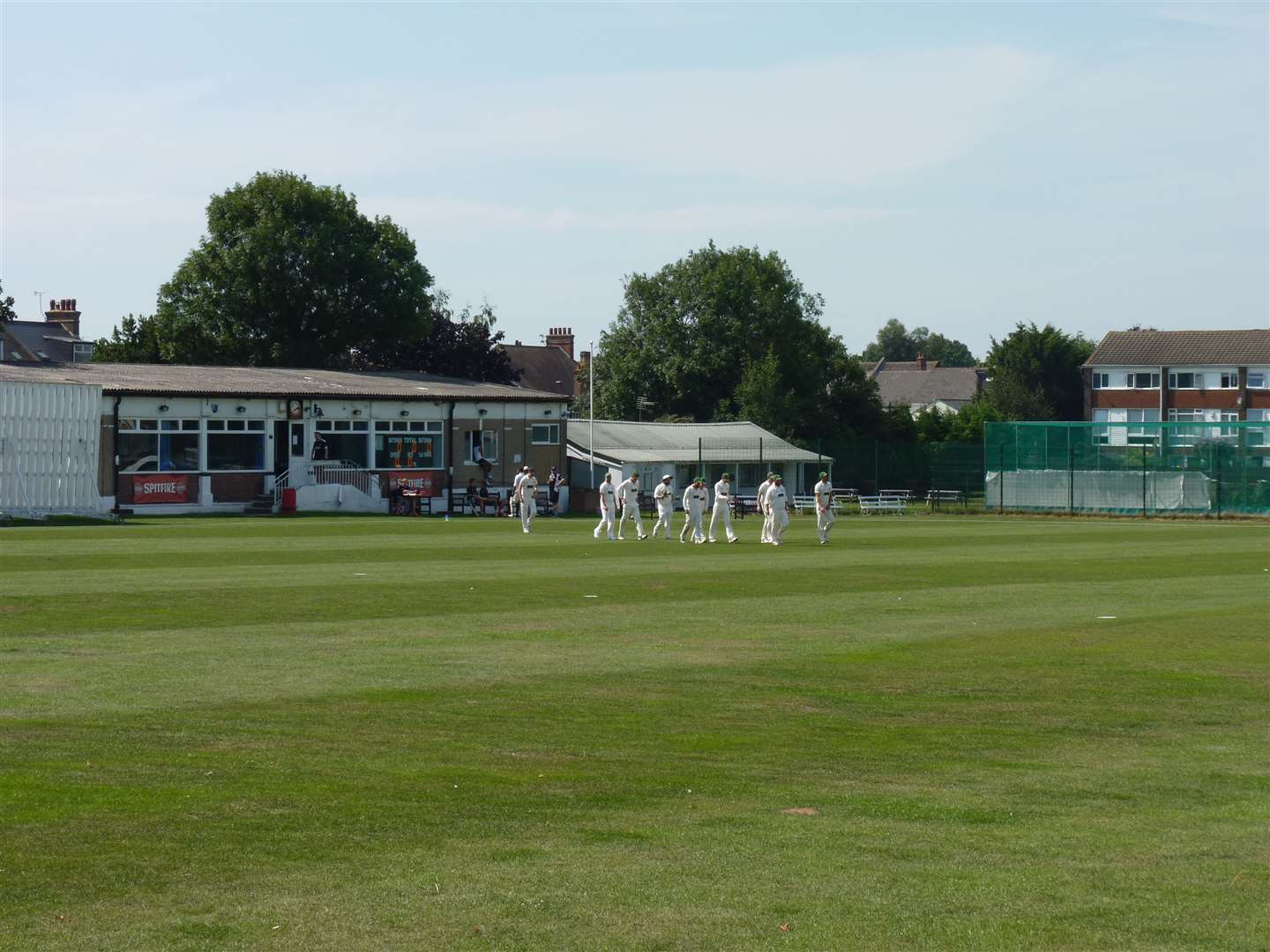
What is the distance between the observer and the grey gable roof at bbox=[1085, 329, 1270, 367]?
10306 cm

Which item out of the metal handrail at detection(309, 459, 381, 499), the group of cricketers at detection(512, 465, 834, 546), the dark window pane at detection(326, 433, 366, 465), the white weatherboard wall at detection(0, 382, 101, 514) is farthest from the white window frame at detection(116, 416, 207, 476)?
the group of cricketers at detection(512, 465, 834, 546)

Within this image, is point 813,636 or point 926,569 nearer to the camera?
point 813,636

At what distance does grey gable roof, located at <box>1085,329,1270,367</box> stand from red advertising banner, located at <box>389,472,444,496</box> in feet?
194

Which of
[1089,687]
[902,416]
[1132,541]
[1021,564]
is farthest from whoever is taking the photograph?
[902,416]

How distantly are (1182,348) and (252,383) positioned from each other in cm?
6817

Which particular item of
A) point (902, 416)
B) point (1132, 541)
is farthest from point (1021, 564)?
point (902, 416)

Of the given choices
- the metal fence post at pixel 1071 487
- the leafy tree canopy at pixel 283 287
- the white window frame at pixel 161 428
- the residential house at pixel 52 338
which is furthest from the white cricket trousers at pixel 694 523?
the residential house at pixel 52 338

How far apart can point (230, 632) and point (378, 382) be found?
151 ft

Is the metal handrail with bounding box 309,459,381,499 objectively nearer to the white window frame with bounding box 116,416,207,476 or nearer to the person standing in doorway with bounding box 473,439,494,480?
the white window frame with bounding box 116,416,207,476

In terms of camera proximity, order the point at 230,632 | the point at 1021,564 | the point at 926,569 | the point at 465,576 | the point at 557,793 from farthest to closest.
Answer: the point at 1021,564
the point at 926,569
the point at 465,576
the point at 230,632
the point at 557,793

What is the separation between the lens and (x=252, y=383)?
5759cm

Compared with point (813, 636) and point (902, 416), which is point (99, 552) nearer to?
point (813, 636)

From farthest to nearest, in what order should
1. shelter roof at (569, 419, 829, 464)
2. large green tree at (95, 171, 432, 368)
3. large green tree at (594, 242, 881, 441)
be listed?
large green tree at (594, 242, 881, 441) < large green tree at (95, 171, 432, 368) < shelter roof at (569, 419, 829, 464)

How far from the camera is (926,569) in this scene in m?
29.6
